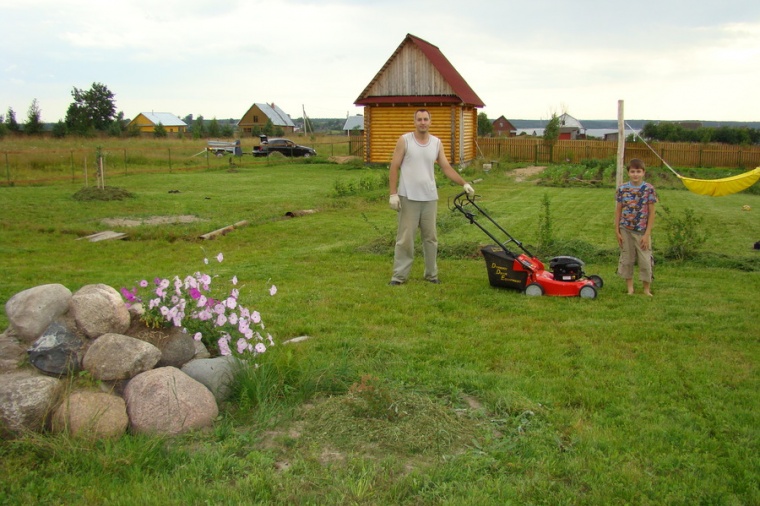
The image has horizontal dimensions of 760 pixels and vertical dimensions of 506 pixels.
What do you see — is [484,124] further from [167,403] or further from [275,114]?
[167,403]

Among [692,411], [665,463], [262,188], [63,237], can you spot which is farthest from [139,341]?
[262,188]

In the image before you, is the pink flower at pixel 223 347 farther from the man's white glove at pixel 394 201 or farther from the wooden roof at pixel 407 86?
the wooden roof at pixel 407 86

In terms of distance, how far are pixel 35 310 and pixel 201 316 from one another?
1.07 metres

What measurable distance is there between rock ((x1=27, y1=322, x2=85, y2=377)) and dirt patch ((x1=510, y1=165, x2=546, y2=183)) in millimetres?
22424

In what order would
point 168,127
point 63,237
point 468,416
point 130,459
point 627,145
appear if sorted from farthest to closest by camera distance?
point 168,127 → point 627,145 → point 63,237 → point 468,416 → point 130,459

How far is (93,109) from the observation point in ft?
207

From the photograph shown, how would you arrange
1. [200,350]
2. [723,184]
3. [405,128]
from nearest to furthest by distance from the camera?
[200,350] < [723,184] < [405,128]

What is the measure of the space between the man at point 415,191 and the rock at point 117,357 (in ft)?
13.4

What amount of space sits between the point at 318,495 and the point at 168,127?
101 m

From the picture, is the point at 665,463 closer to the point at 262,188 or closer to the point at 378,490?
the point at 378,490

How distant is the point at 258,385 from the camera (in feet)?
14.6

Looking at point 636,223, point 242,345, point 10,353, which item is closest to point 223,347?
point 242,345

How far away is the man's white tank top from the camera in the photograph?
26.5 ft

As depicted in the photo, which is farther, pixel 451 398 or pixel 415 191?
pixel 415 191
